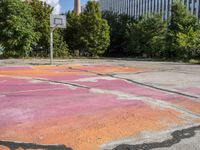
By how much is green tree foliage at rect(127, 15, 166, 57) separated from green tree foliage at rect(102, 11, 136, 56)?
10.4 ft

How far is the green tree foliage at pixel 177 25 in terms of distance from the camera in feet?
108

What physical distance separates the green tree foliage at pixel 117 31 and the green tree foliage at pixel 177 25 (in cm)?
638

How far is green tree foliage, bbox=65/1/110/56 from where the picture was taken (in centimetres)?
3325

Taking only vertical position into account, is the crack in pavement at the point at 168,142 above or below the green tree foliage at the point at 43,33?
below

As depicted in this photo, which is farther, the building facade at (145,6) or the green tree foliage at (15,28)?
the building facade at (145,6)

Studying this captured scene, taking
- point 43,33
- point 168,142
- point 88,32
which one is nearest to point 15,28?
point 43,33

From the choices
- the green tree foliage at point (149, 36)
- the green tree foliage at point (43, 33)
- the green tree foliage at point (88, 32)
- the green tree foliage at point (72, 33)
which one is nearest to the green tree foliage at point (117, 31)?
the green tree foliage at point (149, 36)

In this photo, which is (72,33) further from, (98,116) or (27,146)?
(27,146)

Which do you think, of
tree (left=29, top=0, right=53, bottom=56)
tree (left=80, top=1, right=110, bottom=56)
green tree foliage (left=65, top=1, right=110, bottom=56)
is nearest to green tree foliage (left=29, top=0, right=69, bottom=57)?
tree (left=29, top=0, right=53, bottom=56)

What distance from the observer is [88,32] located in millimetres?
33156

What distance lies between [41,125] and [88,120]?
942 millimetres

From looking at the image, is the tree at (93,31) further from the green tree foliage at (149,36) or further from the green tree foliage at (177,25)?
the green tree foliage at (177,25)

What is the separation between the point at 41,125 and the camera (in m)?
6.01

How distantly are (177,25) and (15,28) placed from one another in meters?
16.7
